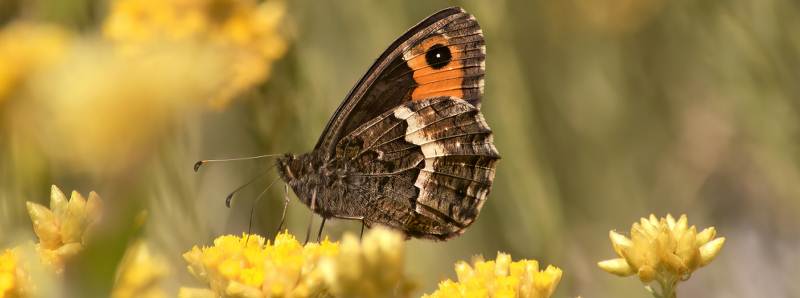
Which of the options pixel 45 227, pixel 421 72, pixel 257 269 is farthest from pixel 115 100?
pixel 421 72

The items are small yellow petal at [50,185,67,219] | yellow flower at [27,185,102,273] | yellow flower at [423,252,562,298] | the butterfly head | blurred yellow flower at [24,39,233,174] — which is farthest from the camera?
the butterfly head

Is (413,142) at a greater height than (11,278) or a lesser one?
greater

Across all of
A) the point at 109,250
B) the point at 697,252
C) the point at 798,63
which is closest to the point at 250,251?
the point at 697,252

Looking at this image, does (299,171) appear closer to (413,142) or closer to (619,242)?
(413,142)

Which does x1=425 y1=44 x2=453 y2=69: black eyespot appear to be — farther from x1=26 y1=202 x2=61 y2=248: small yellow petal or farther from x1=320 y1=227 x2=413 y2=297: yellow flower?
x1=320 y1=227 x2=413 y2=297: yellow flower

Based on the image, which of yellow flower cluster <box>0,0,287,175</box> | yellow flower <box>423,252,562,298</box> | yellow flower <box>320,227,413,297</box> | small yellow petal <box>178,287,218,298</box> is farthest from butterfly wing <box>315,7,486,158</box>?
yellow flower cluster <box>0,0,287,175</box>
